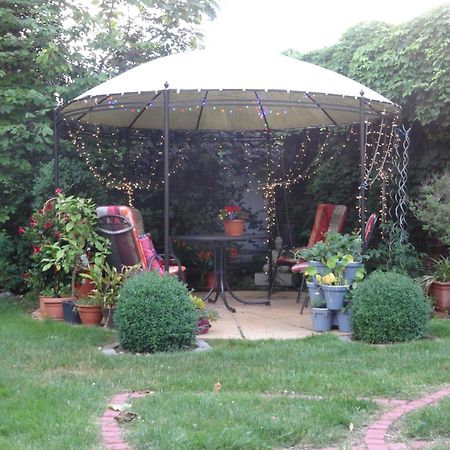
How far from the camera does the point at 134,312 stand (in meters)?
4.87

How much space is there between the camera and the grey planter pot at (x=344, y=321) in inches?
224

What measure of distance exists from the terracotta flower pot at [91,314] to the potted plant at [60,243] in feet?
1.30

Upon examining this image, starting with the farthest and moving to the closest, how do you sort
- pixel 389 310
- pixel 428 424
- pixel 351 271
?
pixel 351 271 → pixel 389 310 → pixel 428 424

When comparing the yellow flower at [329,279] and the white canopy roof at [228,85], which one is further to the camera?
the yellow flower at [329,279]

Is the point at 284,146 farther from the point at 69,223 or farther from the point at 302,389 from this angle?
the point at 302,389

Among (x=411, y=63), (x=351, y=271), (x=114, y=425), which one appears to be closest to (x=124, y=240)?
(x=351, y=271)

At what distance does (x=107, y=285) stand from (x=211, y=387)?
6.74 feet

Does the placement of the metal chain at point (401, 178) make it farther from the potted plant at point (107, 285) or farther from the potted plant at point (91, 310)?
the potted plant at point (91, 310)

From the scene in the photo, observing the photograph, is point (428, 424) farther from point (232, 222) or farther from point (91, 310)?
point (232, 222)

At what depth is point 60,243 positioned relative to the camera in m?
6.41

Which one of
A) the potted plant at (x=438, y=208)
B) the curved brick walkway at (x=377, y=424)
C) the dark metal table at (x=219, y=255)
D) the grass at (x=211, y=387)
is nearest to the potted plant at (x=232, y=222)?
the dark metal table at (x=219, y=255)

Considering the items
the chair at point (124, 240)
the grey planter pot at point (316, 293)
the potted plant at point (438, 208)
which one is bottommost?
the grey planter pot at point (316, 293)

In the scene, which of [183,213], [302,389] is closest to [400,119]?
[183,213]

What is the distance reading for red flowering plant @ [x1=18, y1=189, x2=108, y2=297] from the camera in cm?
614
